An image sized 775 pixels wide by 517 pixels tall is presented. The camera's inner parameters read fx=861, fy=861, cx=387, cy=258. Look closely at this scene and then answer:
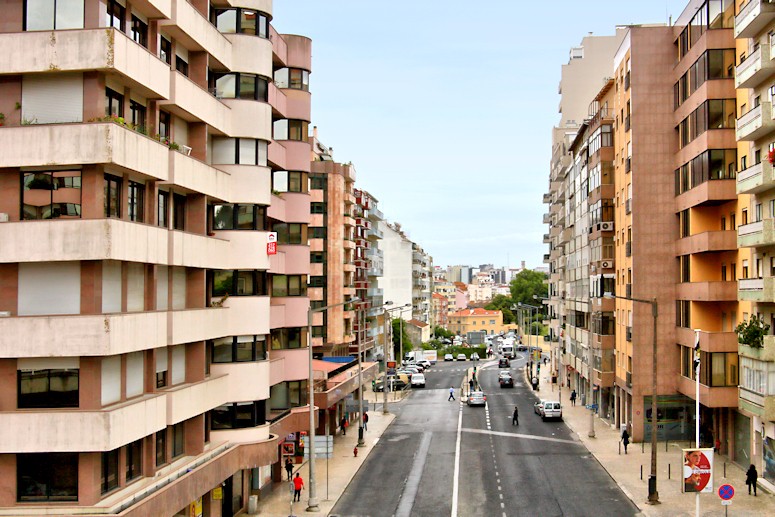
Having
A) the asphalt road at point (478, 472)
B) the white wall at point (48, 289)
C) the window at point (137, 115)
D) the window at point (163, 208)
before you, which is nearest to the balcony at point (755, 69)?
the asphalt road at point (478, 472)

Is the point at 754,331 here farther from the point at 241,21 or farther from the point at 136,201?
the point at 136,201

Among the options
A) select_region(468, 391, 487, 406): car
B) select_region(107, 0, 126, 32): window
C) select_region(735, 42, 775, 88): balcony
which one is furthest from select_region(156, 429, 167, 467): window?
select_region(468, 391, 487, 406): car

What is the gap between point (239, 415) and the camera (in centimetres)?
3753

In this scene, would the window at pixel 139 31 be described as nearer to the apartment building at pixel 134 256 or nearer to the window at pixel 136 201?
the apartment building at pixel 134 256

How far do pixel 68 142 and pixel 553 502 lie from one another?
27839mm

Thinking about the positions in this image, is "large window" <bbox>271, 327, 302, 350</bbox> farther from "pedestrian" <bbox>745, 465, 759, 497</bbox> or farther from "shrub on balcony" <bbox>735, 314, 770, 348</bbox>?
"pedestrian" <bbox>745, 465, 759, 497</bbox>

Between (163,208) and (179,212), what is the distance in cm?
176

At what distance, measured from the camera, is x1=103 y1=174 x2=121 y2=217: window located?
27.1 meters

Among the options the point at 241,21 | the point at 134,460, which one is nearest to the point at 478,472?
the point at 134,460

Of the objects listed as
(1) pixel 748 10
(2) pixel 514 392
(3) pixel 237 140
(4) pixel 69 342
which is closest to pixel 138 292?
(4) pixel 69 342

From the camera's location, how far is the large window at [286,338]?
44.7 meters

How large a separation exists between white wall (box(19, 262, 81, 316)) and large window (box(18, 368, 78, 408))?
1891 millimetres

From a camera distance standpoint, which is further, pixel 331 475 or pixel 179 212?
pixel 331 475

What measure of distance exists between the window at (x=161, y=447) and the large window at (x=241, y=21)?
59.6ft
